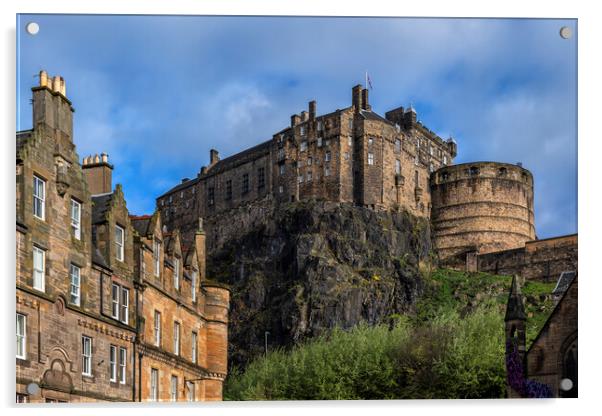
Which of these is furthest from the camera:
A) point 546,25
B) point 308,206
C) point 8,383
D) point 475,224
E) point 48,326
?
point 475,224

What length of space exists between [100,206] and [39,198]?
8.35 ft

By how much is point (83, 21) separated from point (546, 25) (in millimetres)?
7403

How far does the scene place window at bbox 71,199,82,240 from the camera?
17.5 meters

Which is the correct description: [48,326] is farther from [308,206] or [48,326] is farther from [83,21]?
[308,206]

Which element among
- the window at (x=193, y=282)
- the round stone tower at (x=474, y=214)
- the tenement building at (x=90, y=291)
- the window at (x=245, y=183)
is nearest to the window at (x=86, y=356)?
the tenement building at (x=90, y=291)

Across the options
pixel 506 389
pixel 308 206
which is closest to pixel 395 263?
pixel 308 206

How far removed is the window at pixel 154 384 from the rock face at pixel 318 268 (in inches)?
962

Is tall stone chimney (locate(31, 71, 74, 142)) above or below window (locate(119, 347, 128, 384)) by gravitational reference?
above

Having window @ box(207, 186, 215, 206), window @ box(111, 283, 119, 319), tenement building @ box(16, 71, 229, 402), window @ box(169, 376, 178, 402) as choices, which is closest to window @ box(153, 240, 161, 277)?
tenement building @ box(16, 71, 229, 402)

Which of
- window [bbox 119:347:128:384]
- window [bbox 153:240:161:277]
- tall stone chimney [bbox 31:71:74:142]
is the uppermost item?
tall stone chimney [bbox 31:71:74:142]

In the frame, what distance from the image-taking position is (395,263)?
172 ft

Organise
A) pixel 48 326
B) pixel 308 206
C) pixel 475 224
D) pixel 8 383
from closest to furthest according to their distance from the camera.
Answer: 1. pixel 8 383
2. pixel 48 326
3. pixel 308 206
4. pixel 475 224

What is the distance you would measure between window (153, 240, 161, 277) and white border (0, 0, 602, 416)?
189 inches

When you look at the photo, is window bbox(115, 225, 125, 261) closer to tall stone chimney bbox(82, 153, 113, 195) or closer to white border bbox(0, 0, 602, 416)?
tall stone chimney bbox(82, 153, 113, 195)
